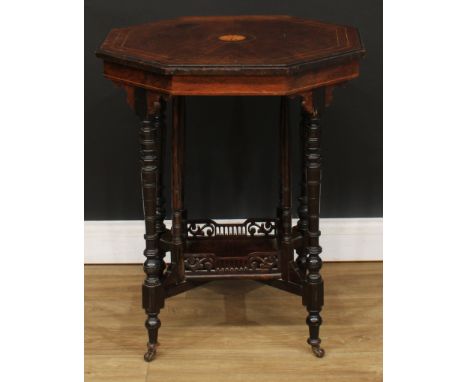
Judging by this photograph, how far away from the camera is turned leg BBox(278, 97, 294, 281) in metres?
2.96

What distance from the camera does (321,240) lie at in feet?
11.7

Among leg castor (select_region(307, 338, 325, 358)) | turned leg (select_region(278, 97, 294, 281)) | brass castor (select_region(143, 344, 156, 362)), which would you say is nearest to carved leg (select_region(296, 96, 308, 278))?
turned leg (select_region(278, 97, 294, 281))

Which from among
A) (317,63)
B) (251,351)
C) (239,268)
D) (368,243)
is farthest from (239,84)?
(368,243)

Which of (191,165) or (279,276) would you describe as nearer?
(279,276)

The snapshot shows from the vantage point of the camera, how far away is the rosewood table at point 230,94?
252 centimetres

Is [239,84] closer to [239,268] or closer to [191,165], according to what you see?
[239,268]

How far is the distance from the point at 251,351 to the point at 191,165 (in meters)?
0.85

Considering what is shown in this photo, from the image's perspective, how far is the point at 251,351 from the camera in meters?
2.93

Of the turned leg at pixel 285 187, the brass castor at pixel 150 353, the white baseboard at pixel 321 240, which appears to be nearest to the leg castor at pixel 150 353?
the brass castor at pixel 150 353

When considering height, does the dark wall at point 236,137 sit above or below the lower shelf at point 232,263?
above

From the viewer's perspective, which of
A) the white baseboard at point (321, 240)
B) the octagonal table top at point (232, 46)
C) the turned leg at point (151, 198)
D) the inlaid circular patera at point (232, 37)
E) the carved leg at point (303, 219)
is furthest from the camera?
the white baseboard at point (321, 240)

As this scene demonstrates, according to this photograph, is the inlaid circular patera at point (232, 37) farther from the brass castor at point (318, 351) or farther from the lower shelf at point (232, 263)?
the brass castor at point (318, 351)

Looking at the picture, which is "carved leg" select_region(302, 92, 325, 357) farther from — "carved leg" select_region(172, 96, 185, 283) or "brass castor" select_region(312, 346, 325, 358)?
"carved leg" select_region(172, 96, 185, 283)

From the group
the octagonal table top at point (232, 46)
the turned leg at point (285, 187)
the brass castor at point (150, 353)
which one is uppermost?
the octagonal table top at point (232, 46)
